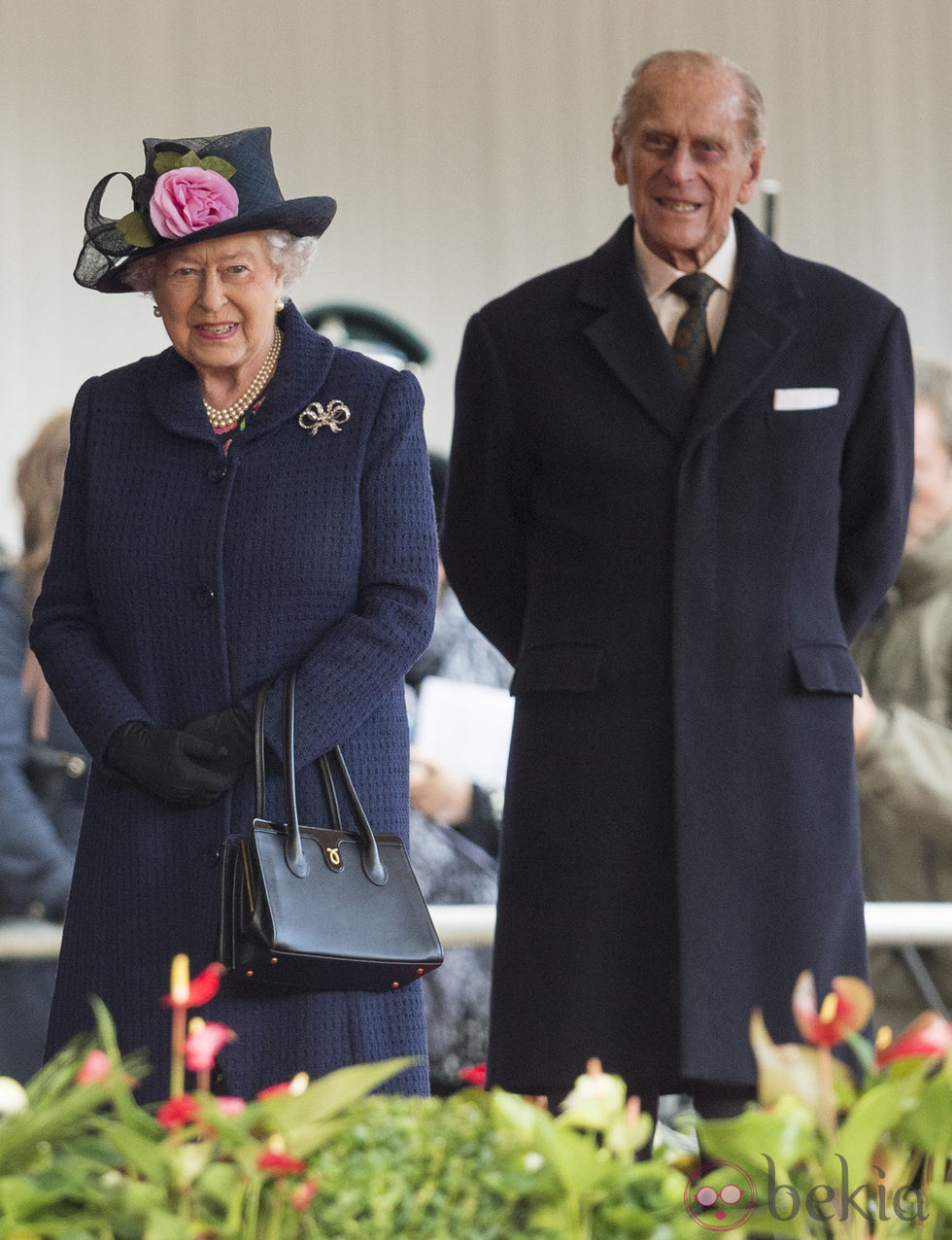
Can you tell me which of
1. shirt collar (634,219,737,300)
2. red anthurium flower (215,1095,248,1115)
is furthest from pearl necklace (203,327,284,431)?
red anthurium flower (215,1095,248,1115)

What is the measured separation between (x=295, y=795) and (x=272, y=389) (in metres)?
0.49

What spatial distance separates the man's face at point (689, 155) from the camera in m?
2.29

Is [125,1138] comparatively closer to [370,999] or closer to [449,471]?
[370,999]

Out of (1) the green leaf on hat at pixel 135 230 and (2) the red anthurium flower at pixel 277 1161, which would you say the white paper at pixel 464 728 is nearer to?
(1) the green leaf on hat at pixel 135 230

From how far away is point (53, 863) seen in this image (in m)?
3.25

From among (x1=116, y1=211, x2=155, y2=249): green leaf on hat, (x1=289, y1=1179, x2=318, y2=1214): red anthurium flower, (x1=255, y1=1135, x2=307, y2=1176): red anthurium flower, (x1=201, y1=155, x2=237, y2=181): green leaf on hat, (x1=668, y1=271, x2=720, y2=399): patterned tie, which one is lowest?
(x1=289, y1=1179, x2=318, y2=1214): red anthurium flower

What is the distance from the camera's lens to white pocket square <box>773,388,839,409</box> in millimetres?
2289

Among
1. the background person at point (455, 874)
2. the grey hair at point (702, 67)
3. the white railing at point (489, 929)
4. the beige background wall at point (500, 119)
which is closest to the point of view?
the grey hair at point (702, 67)

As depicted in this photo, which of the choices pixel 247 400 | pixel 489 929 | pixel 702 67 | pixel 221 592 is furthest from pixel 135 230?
pixel 489 929

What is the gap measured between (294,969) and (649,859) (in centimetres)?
47

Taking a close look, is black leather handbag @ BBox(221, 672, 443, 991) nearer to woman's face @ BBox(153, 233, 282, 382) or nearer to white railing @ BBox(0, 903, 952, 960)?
woman's face @ BBox(153, 233, 282, 382)

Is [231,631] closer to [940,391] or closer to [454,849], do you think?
[454,849]

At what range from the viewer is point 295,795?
2.07 m

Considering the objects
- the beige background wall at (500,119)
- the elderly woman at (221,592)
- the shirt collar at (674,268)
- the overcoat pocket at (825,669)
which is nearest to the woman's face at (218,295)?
the elderly woman at (221,592)
